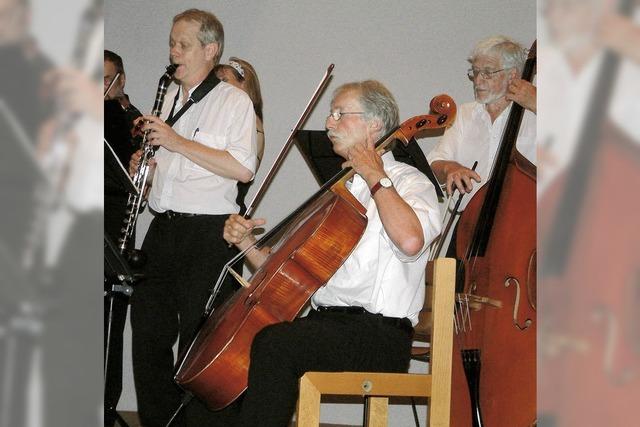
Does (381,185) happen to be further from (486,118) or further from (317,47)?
(317,47)

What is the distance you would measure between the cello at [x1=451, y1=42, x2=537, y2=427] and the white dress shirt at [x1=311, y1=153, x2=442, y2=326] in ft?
1.06

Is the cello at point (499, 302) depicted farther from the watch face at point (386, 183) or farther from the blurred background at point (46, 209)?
the blurred background at point (46, 209)

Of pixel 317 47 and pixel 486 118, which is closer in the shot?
pixel 486 118

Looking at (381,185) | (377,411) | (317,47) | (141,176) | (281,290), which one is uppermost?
(317,47)

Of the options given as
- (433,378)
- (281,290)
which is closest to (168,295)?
(281,290)

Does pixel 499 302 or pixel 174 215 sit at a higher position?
pixel 174 215

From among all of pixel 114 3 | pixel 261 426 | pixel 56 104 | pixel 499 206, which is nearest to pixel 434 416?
pixel 261 426

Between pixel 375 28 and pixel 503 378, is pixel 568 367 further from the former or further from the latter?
pixel 375 28

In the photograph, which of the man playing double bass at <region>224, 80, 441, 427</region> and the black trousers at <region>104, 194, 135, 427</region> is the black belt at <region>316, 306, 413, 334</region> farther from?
the black trousers at <region>104, 194, 135, 427</region>

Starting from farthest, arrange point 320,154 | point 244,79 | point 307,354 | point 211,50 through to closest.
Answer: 1. point 244,79
2. point 211,50
3. point 320,154
4. point 307,354

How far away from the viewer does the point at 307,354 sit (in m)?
2.33

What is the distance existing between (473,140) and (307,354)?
1.62 meters

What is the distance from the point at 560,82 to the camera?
0.61 meters

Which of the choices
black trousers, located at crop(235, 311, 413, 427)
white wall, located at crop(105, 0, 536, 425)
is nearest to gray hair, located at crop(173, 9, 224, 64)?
white wall, located at crop(105, 0, 536, 425)
